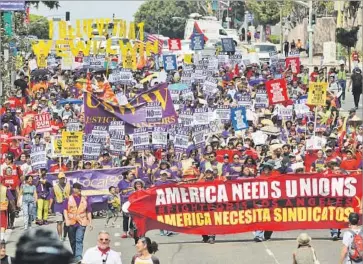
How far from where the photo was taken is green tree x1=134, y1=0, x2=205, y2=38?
129750 mm

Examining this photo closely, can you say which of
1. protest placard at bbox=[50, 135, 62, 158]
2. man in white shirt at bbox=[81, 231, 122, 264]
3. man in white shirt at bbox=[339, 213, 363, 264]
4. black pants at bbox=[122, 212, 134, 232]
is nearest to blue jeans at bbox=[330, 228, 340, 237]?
black pants at bbox=[122, 212, 134, 232]

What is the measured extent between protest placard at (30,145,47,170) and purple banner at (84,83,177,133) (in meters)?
3.97

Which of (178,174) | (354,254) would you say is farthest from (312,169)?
(354,254)

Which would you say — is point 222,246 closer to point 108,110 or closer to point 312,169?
point 312,169

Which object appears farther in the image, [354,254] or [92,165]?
[92,165]

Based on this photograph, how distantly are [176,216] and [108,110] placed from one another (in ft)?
31.6

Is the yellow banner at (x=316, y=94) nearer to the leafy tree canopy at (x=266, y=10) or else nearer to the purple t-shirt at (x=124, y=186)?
the purple t-shirt at (x=124, y=186)

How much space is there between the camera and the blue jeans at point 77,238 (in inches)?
672

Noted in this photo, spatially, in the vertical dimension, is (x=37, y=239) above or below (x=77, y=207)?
above

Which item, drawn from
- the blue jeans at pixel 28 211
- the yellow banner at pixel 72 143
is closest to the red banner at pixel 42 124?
the yellow banner at pixel 72 143

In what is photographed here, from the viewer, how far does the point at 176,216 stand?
725 inches

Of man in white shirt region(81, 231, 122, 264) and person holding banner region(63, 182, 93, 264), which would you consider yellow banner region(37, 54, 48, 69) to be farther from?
man in white shirt region(81, 231, 122, 264)

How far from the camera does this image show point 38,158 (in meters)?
22.9

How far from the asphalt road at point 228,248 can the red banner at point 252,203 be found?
356mm
